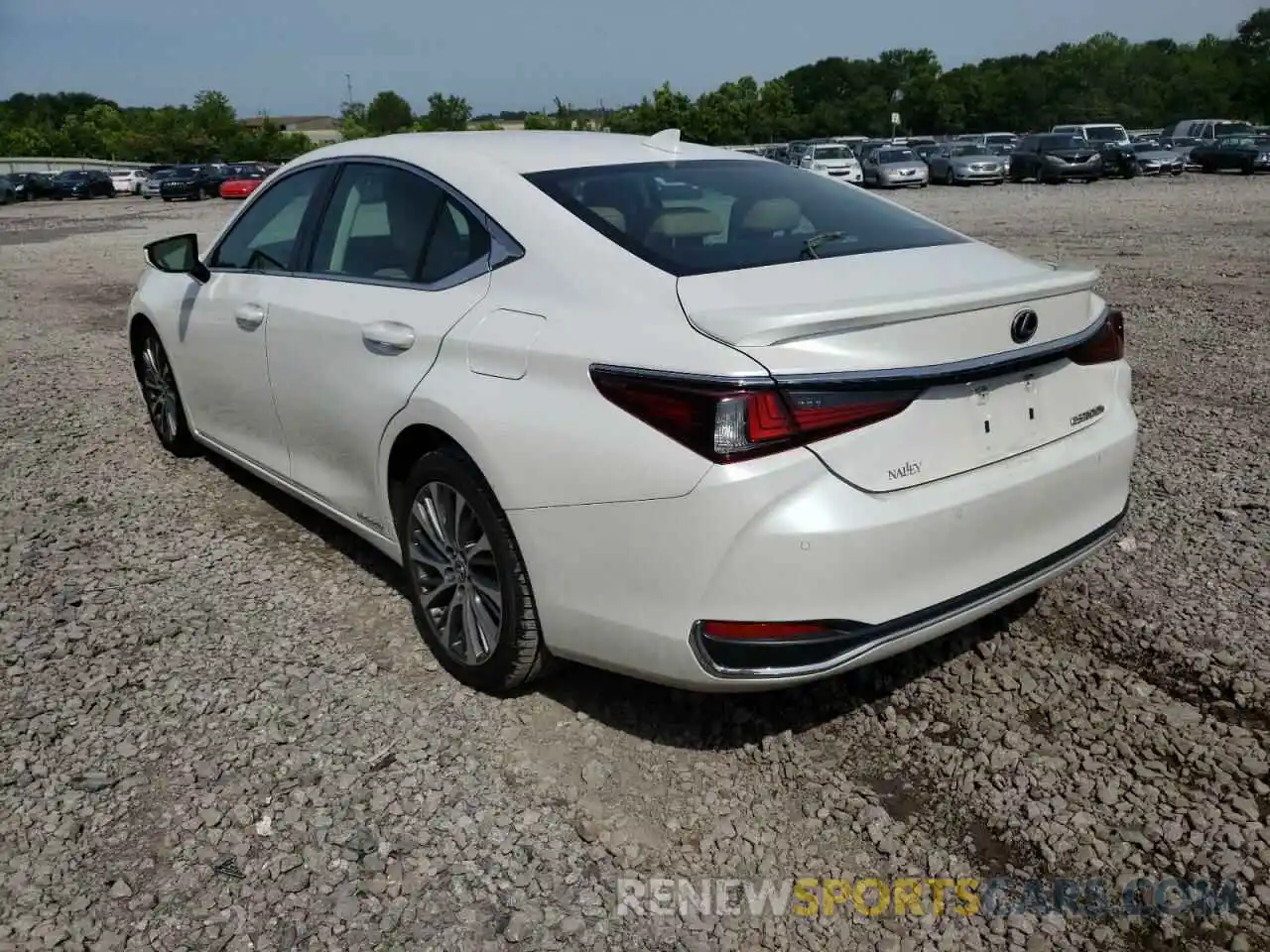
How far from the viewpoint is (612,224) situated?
3.11 meters

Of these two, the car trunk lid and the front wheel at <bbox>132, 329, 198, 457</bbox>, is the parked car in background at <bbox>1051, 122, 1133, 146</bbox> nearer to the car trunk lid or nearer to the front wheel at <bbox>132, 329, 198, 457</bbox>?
the front wheel at <bbox>132, 329, 198, 457</bbox>

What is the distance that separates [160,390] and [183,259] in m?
1.22

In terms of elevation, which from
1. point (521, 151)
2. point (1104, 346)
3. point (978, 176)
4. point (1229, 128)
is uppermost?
point (521, 151)

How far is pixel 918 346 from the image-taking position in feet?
8.53

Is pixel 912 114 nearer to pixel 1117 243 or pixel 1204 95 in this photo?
pixel 1204 95

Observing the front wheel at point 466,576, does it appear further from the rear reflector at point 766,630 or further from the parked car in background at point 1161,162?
the parked car in background at point 1161,162

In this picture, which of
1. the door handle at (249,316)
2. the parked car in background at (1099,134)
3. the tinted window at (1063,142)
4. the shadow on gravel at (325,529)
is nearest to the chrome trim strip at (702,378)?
the shadow on gravel at (325,529)

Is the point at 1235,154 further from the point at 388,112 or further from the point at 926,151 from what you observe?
the point at 388,112

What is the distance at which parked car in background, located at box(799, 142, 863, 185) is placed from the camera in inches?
1264

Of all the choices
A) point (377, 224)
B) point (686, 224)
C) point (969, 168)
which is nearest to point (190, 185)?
point (969, 168)

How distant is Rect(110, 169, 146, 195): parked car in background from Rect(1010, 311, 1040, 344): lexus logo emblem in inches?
2388

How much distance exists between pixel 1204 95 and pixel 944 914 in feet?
319

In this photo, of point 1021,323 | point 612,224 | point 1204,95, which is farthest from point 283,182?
point 1204,95

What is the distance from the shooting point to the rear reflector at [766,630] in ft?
8.38
